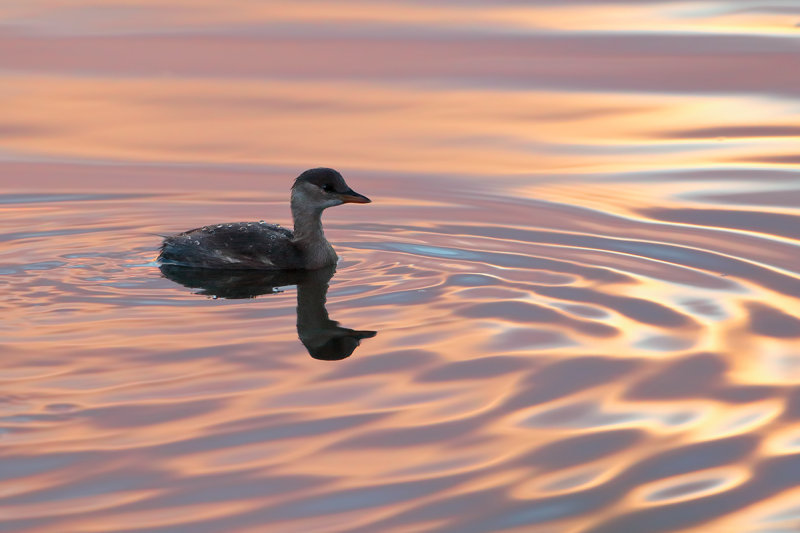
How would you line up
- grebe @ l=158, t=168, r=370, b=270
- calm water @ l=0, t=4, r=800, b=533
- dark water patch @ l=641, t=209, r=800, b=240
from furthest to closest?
1. dark water patch @ l=641, t=209, r=800, b=240
2. grebe @ l=158, t=168, r=370, b=270
3. calm water @ l=0, t=4, r=800, b=533

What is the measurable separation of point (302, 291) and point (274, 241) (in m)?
0.80

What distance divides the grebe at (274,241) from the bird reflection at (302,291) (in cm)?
7

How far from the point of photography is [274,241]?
10453 millimetres

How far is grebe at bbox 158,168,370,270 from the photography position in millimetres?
10258

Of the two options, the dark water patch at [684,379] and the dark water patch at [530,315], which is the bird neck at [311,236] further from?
the dark water patch at [684,379]

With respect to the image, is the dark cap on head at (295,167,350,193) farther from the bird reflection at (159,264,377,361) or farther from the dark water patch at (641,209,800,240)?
the dark water patch at (641,209,800,240)

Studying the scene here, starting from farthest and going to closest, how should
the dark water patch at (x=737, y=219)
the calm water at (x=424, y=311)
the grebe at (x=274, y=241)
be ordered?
1. the dark water patch at (x=737, y=219)
2. the grebe at (x=274, y=241)
3. the calm water at (x=424, y=311)

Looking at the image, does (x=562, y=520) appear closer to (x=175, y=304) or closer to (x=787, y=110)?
(x=175, y=304)

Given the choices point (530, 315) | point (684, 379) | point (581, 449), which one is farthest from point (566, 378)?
point (530, 315)

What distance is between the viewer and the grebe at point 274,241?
10.3 m

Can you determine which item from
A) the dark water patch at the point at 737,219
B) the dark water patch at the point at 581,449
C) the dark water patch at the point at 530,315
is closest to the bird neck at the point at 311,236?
the dark water patch at the point at 530,315

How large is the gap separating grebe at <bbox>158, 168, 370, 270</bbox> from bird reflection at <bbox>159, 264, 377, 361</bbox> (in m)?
0.07

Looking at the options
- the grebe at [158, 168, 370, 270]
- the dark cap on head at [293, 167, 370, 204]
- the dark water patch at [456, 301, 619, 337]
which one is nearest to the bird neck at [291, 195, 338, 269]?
the grebe at [158, 168, 370, 270]

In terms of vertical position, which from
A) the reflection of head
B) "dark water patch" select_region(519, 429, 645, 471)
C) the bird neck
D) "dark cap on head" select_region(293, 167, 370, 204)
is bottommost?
"dark water patch" select_region(519, 429, 645, 471)
